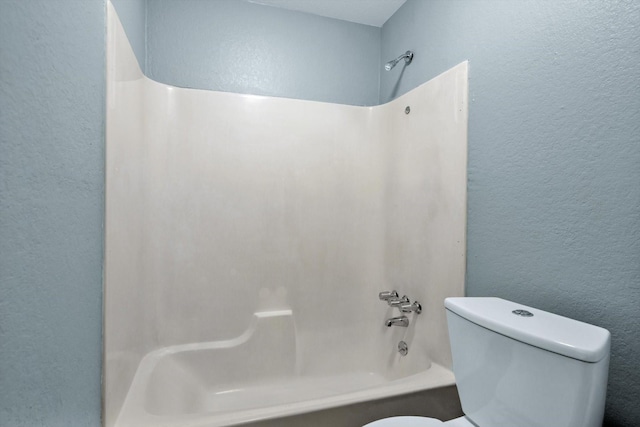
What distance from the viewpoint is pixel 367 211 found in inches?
82.0

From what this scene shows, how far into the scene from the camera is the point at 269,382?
1.88m

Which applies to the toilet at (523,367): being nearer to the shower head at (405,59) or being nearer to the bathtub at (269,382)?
the bathtub at (269,382)

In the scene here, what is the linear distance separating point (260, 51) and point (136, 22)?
26.4 inches

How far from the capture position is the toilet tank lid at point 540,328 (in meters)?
0.77

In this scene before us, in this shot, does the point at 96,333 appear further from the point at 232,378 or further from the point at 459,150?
the point at 459,150

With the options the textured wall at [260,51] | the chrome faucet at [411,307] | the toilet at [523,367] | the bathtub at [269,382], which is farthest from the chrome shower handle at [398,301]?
the textured wall at [260,51]

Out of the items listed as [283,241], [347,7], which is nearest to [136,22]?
[347,7]

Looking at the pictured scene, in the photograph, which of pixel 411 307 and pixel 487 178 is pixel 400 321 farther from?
pixel 487 178

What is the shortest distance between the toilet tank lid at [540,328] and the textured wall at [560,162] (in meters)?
0.12

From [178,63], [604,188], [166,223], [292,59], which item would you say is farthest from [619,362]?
[178,63]

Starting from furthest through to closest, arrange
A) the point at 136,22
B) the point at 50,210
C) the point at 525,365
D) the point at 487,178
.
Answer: the point at 136,22 → the point at 487,178 → the point at 525,365 → the point at 50,210

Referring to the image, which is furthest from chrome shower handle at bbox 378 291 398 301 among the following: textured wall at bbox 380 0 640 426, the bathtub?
textured wall at bbox 380 0 640 426

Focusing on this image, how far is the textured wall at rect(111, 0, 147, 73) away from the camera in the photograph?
1.23 m

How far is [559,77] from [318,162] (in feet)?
4.10
